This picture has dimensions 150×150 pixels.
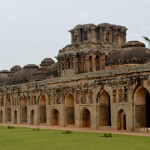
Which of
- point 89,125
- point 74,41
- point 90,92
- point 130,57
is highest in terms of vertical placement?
point 74,41

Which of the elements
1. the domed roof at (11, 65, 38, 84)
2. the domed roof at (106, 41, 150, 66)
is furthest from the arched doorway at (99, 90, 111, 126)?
the domed roof at (11, 65, 38, 84)

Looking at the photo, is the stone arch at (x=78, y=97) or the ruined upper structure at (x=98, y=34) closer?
the stone arch at (x=78, y=97)

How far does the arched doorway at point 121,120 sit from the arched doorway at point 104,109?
8.62ft

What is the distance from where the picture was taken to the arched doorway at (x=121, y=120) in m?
30.5

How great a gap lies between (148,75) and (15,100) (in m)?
26.0

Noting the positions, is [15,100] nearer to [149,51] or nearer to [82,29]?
[82,29]

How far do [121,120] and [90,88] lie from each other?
4.65 metres

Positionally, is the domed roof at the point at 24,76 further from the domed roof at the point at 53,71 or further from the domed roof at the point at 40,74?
the domed roof at the point at 53,71

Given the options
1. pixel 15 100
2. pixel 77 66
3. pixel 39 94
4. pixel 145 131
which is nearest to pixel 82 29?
pixel 77 66

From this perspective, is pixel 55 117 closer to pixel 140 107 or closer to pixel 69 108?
pixel 69 108

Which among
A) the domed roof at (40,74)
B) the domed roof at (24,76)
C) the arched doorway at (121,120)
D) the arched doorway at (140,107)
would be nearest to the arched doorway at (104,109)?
the arched doorway at (121,120)

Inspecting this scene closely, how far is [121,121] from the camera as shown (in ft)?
101

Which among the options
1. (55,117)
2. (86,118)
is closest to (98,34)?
(55,117)

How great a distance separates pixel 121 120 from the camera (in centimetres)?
→ 3078
